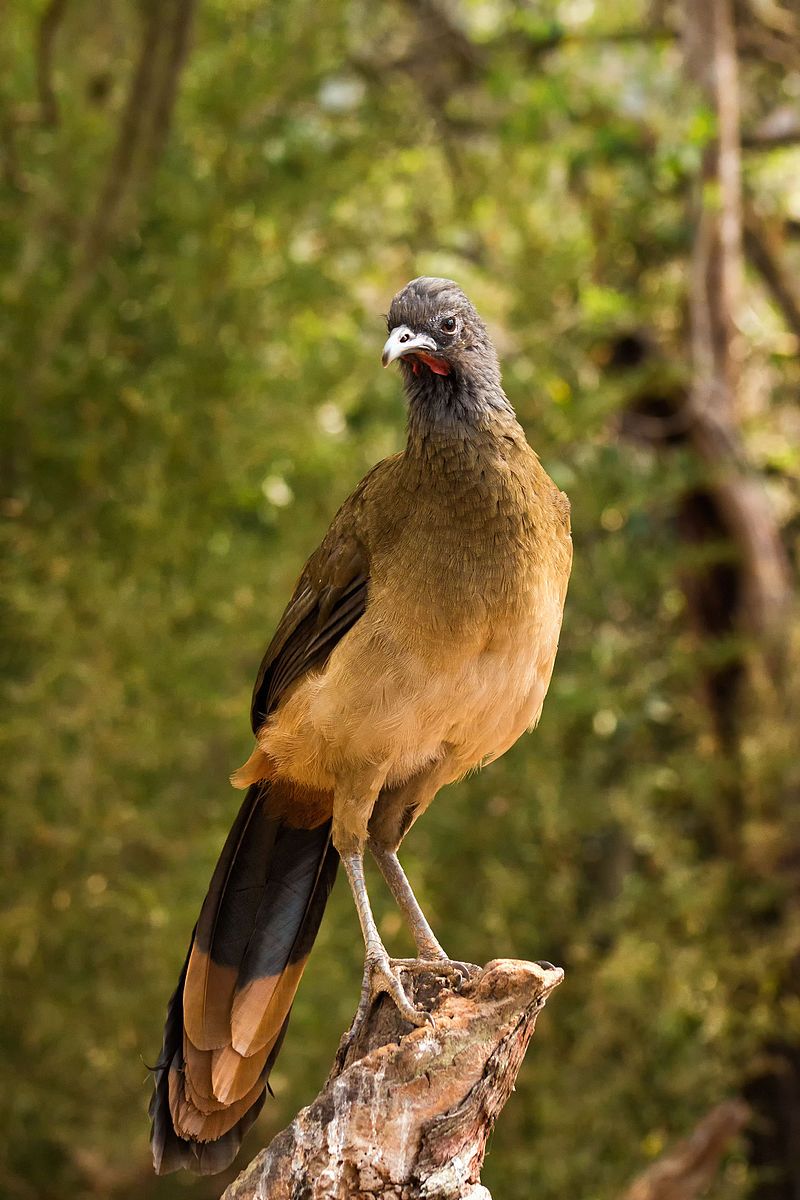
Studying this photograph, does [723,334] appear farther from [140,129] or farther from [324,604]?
[324,604]

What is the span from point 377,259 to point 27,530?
9.80ft

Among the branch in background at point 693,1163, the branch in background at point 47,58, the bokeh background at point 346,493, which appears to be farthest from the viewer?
the branch in background at point 47,58

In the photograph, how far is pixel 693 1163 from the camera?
507 cm

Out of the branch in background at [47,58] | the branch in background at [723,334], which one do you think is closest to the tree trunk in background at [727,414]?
the branch in background at [723,334]

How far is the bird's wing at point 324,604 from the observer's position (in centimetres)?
311

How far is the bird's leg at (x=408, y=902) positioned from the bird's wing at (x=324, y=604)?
441 mm

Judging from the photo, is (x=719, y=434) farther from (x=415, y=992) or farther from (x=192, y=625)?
(x=415, y=992)

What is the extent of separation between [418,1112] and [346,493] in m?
3.52

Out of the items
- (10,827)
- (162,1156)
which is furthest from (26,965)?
(162,1156)

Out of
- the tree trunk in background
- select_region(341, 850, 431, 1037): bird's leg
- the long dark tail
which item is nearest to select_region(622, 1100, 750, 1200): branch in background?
the tree trunk in background

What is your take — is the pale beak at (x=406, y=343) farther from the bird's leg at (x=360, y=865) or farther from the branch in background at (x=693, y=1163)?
the branch in background at (x=693, y=1163)

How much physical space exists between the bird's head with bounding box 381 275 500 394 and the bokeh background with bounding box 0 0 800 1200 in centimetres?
219

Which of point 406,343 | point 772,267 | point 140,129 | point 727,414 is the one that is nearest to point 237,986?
point 406,343

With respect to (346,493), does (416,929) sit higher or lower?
lower
